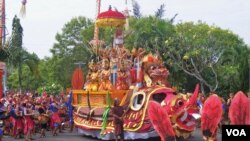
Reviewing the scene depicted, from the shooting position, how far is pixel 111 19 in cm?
1705

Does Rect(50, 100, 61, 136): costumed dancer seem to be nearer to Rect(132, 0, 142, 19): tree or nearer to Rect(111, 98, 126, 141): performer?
Rect(111, 98, 126, 141): performer

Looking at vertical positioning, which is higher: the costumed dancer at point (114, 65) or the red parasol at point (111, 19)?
the red parasol at point (111, 19)

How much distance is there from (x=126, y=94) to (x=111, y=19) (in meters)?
3.38

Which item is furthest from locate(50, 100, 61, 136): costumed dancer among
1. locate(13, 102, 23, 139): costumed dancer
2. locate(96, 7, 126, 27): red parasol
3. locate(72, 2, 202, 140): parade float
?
locate(96, 7, 126, 27): red parasol

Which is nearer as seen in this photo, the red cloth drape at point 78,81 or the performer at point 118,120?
the performer at point 118,120

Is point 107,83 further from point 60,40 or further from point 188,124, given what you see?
point 60,40

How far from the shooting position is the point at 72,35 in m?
44.7

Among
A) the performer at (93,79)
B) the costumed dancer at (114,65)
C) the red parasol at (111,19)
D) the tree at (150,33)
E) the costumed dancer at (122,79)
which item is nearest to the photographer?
the costumed dancer at (122,79)

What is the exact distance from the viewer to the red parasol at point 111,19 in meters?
17.1

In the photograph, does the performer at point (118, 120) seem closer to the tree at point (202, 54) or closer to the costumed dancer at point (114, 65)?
the costumed dancer at point (114, 65)

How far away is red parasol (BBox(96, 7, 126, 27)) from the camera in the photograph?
17.1 metres

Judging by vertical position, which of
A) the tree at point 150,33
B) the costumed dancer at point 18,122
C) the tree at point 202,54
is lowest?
the costumed dancer at point 18,122

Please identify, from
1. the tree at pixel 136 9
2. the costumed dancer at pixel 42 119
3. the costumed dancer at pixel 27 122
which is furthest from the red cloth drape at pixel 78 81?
the tree at pixel 136 9

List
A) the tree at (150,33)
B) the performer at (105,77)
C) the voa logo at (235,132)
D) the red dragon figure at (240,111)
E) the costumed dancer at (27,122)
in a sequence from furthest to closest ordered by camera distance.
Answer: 1. the tree at (150,33)
2. the performer at (105,77)
3. the costumed dancer at (27,122)
4. the red dragon figure at (240,111)
5. the voa logo at (235,132)
